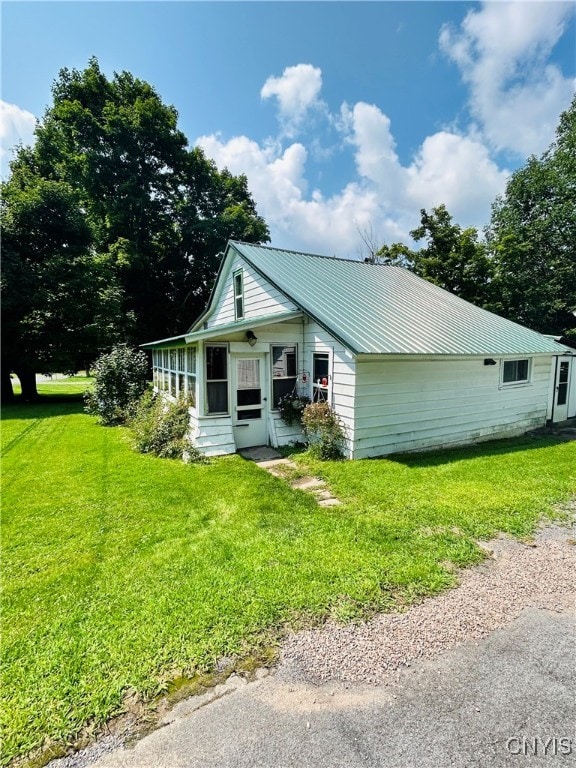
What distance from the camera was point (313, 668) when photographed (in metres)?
2.62

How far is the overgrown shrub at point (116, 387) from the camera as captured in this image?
42.7ft

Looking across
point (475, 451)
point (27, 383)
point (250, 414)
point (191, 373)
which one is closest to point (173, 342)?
point (191, 373)

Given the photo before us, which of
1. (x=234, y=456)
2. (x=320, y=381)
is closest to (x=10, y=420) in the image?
→ (x=234, y=456)

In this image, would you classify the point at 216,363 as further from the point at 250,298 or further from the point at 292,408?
the point at 250,298

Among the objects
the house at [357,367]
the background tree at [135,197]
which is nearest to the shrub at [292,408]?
the house at [357,367]

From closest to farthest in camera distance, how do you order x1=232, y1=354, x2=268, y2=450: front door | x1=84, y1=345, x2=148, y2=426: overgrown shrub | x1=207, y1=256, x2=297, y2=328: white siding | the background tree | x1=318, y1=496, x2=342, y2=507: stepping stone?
x1=318, y1=496, x2=342, y2=507: stepping stone → x1=232, y1=354, x2=268, y2=450: front door → x1=207, y1=256, x2=297, y2=328: white siding → x1=84, y1=345, x2=148, y2=426: overgrown shrub → the background tree

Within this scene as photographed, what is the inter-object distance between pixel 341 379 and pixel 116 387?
9.67 metres

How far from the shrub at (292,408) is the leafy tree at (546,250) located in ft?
67.0

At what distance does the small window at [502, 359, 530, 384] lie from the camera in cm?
1060

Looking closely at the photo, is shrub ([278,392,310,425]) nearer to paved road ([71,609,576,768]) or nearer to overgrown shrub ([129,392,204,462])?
overgrown shrub ([129,392,204,462])

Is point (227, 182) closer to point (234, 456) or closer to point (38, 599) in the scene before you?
point (234, 456)

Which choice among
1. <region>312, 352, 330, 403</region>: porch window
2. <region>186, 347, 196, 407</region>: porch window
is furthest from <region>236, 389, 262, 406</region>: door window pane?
<region>312, 352, 330, 403</region>: porch window

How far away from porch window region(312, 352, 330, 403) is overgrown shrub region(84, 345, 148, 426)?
7.37 metres

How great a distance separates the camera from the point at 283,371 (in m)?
9.48
